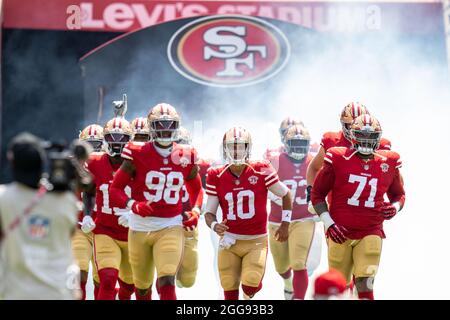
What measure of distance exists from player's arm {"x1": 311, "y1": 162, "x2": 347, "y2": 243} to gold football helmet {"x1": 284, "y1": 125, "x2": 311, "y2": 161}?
1.40 m

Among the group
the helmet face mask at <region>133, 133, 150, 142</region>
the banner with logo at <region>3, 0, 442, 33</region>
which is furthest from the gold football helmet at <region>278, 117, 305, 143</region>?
the banner with logo at <region>3, 0, 442, 33</region>

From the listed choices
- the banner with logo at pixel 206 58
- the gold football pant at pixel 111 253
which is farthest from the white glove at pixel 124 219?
the banner with logo at pixel 206 58

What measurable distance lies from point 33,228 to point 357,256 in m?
2.91

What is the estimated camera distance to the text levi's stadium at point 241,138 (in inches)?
274

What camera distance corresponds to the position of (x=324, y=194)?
277 inches

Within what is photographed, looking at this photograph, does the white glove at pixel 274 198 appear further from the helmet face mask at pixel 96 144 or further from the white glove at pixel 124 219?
the helmet face mask at pixel 96 144

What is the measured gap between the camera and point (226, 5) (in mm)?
14852

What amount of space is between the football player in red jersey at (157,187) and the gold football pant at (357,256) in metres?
1.05

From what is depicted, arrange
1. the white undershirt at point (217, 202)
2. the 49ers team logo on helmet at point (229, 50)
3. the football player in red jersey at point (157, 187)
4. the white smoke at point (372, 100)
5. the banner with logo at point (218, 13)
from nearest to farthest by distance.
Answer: the football player in red jersey at point (157, 187) < the white undershirt at point (217, 202) < the white smoke at point (372, 100) < the 49ers team logo on helmet at point (229, 50) < the banner with logo at point (218, 13)

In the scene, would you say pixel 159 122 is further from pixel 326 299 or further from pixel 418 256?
pixel 418 256

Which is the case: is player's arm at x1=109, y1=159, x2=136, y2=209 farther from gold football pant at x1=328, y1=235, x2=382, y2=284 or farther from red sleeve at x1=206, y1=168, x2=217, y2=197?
gold football pant at x1=328, y1=235, x2=382, y2=284
